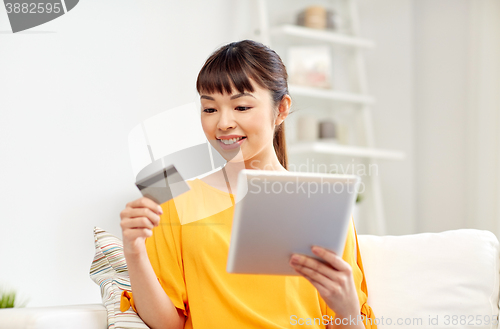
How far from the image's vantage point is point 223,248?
1.13m

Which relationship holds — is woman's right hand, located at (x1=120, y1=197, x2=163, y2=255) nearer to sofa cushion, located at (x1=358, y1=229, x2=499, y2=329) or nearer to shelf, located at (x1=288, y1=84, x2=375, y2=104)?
sofa cushion, located at (x1=358, y1=229, x2=499, y2=329)

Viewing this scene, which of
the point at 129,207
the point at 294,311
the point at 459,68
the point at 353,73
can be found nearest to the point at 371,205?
the point at 353,73

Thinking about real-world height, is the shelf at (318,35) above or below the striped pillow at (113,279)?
above

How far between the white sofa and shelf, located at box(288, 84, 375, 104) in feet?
4.04

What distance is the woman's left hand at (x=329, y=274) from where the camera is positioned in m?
0.88

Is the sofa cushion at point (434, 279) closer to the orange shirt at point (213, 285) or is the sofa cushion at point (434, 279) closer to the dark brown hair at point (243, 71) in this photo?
the orange shirt at point (213, 285)

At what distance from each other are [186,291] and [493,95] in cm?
217

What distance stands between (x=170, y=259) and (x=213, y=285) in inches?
4.5

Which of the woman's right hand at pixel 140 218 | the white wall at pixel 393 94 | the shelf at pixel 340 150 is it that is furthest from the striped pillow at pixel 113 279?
the white wall at pixel 393 94

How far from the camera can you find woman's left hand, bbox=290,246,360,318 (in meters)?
0.88

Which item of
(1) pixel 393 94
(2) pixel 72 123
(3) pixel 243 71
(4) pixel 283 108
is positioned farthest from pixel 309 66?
(3) pixel 243 71

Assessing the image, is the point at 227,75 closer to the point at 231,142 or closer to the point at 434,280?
the point at 231,142

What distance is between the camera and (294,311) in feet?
3.73

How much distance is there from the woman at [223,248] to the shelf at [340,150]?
47.5 inches
